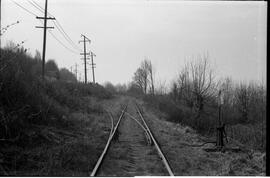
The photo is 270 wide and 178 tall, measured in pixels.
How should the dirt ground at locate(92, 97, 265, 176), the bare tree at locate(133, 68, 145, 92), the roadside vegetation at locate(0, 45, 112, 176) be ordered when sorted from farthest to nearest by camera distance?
the bare tree at locate(133, 68, 145, 92), the dirt ground at locate(92, 97, 265, 176), the roadside vegetation at locate(0, 45, 112, 176)

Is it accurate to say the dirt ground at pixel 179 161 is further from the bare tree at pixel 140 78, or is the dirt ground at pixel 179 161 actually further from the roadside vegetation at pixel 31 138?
the bare tree at pixel 140 78

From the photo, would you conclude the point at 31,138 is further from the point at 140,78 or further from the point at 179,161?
the point at 140,78

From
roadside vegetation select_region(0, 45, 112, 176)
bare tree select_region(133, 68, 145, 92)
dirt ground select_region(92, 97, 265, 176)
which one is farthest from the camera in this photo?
bare tree select_region(133, 68, 145, 92)

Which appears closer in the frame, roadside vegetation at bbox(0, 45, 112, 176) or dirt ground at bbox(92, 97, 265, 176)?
roadside vegetation at bbox(0, 45, 112, 176)

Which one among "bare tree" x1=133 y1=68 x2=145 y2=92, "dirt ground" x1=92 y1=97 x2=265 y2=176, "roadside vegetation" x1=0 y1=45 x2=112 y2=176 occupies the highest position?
"bare tree" x1=133 y1=68 x2=145 y2=92

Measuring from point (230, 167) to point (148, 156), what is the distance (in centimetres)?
214

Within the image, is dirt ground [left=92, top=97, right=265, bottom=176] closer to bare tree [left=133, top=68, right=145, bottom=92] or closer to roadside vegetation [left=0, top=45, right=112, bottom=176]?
roadside vegetation [left=0, top=45, right=112, bottom=176]

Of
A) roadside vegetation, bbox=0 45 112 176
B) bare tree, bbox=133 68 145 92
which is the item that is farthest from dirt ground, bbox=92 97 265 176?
bare tree, bbox=133 68 145 92

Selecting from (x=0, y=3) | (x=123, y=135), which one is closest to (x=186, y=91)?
(x=123, y=135)

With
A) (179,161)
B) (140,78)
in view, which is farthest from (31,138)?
(140,78)

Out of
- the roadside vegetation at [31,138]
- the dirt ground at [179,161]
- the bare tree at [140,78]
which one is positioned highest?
the bare tree at [140,78]

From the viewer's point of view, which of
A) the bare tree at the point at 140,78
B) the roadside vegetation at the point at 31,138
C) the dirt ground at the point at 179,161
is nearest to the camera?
the roadside vegetation at the point at 31,138

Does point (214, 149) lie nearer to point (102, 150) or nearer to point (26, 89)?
point (102, 150)

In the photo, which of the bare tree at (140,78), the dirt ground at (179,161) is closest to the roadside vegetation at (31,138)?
the dirt ground at (179,161)
